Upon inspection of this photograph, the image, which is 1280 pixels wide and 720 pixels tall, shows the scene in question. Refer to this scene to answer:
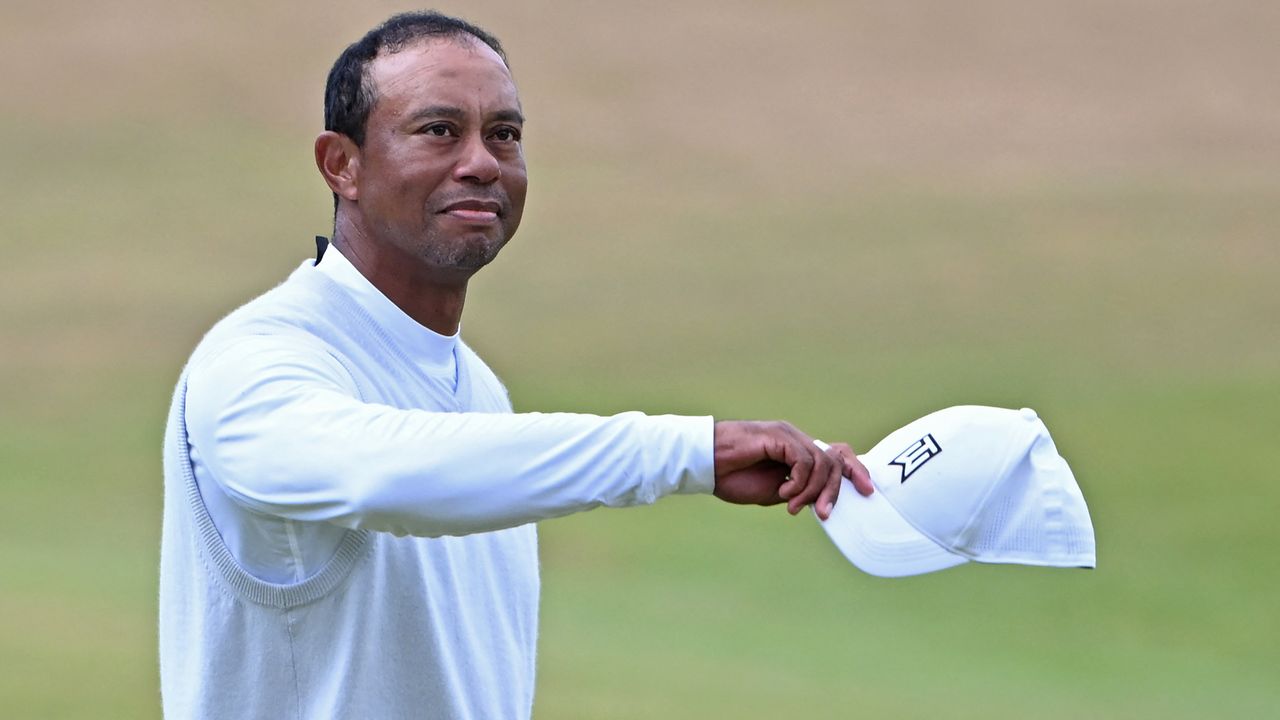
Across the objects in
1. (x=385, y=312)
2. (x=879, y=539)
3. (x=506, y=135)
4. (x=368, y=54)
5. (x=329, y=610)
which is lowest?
(x=329, y=610)

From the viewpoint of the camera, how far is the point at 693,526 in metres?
10.6

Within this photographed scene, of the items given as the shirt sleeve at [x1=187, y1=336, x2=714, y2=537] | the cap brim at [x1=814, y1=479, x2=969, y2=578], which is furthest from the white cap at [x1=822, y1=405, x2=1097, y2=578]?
the shirt sleeve at [x1=187, y1=336, x2=714, y2=537]

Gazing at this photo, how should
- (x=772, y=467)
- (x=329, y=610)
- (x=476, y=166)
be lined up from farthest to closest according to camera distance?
(x=476, y=166)
(x=329, y=610)
(x=772, y=467)

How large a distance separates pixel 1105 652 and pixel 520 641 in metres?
7.25

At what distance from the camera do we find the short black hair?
2551 mm

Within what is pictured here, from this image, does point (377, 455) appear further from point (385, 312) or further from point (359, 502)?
point (385, 312)

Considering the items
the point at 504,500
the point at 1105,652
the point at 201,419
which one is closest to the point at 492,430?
the point at 504,500

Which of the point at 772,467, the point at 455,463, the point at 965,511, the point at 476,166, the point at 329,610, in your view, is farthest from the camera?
the point at 476,166

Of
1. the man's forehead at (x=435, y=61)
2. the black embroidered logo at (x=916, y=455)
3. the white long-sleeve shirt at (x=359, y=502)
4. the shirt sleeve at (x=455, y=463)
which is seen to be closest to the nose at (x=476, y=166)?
the man's forehead at (x=435, y=61)

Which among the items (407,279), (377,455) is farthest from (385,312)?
(377,455)

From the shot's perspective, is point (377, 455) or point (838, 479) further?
point (838, 479)

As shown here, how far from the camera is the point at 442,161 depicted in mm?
2461

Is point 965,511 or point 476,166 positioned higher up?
point 476,166

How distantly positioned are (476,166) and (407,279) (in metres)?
0.19
